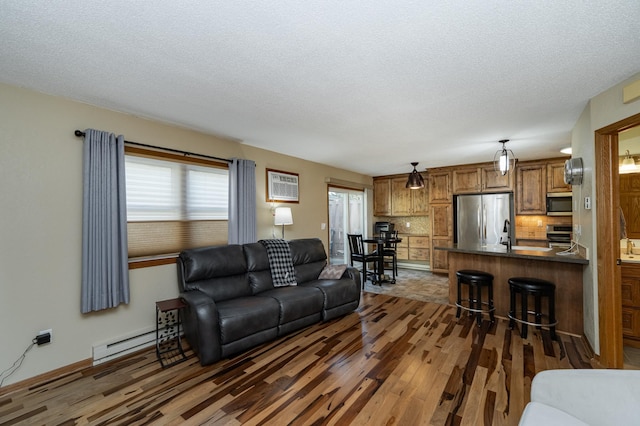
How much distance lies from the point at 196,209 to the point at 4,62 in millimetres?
1950

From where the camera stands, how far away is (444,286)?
17.2 ft

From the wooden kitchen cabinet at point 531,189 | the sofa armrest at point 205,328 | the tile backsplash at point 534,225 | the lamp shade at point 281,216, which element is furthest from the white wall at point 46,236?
the tile backsplash at point 534,225

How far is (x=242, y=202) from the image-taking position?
3.78m

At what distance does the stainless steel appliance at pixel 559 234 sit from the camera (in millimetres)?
4812

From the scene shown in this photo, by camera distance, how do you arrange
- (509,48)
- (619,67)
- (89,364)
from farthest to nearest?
1. (89,364)
2. (619,67)
3. (509,48)

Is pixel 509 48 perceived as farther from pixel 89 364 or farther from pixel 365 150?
pixel 89 364

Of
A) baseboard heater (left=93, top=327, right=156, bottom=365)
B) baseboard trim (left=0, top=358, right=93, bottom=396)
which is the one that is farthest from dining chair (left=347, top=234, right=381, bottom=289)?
baseboard trim (left=0, top=358, right=93, bottom=396)

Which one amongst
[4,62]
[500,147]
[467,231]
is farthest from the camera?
[467,231]

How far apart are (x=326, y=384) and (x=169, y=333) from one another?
1967 mm

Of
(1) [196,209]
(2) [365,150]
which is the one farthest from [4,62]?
(2) [365,150]

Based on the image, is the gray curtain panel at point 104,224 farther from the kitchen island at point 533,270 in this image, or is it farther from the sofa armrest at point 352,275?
the kitchen island at point 533,270

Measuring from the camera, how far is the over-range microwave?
4738 millimetres

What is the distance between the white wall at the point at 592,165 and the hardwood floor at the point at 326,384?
0.42 m

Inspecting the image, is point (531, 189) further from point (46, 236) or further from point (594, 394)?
point (46, 236)
